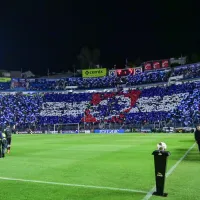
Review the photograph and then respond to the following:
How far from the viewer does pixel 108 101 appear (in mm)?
105125

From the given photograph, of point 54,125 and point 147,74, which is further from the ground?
point 147,74

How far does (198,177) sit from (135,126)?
228ft

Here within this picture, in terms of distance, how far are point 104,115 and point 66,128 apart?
11.7 meters

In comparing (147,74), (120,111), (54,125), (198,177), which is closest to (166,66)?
(147,74)

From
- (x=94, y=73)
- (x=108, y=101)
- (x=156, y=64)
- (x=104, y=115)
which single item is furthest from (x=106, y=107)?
(x=94, y=73)

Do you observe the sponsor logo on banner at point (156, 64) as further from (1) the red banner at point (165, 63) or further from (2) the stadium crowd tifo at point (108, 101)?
(1) the red banner at point (165, 63)

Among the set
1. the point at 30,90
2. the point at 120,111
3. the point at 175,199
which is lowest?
the point at 175,199

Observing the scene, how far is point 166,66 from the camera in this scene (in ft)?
362

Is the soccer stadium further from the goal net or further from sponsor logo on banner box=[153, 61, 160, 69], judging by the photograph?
sponsor logo on banner box=[153, 61, 160, 69]

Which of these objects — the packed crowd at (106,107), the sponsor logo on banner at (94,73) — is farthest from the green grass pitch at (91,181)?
the sponsor logo on banner at (94,73)

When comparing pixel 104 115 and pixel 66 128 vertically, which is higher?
pixel 104 115

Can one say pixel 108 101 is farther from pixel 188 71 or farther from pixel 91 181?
pixel 91 181

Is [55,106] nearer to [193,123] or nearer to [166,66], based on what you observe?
[166,66]

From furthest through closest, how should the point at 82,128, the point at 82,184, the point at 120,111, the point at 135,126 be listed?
the point at 120,111 → the point at 82,128 → the point at 135,126 → the point at 82,184
